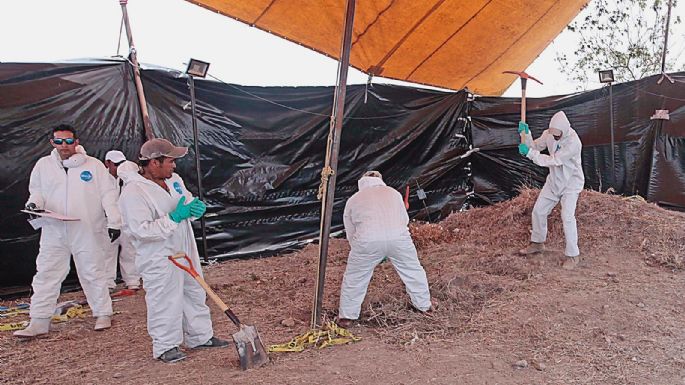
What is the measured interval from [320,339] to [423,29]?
12.3ft

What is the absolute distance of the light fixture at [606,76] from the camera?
571 cm

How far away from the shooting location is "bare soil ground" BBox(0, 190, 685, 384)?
2.49 m

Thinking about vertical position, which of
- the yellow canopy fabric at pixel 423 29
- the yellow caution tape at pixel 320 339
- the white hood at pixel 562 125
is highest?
the yellow canopy fabric at pixel 423 29

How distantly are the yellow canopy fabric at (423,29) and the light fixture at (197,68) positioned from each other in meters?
0.55

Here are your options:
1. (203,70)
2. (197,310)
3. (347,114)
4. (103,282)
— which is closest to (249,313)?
(197,310)

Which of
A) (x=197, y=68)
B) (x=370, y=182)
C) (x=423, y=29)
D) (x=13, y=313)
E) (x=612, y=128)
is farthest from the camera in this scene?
(x=612, y=128)

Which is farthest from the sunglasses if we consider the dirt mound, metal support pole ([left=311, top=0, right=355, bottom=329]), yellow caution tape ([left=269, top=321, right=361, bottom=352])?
the dirt mound

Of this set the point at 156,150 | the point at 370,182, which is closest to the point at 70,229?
the point at 156,150

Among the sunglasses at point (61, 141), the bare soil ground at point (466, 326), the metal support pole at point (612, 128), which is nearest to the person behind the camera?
the bare soil ground at point (466, 326)

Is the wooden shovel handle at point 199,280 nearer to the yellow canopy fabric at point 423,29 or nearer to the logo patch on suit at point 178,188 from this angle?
the logo patch on suit at point 178,188

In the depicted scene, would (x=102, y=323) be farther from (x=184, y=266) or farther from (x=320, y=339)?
(x=320, y=339)

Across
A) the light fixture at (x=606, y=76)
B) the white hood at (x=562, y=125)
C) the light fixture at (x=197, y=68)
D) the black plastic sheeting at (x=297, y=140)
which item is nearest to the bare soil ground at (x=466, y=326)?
the black plastic sheeting at (x=297, y=140)

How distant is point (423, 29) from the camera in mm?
5324

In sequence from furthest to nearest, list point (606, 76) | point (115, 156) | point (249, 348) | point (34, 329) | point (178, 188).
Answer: point (606, 76) → point (115, 156) → point (34, 329) → point (178, 188) → point (249, 348)
